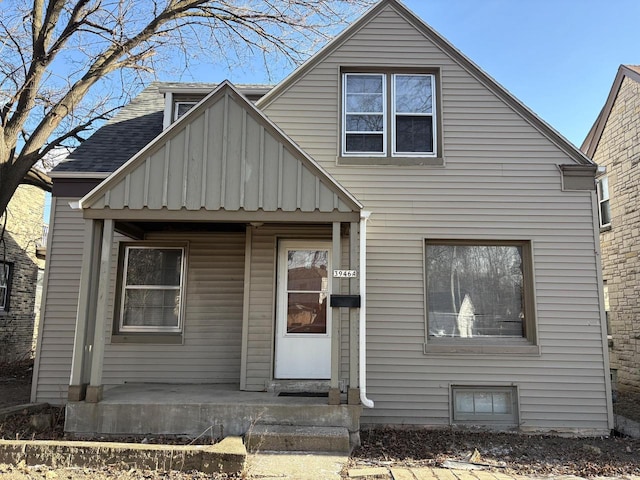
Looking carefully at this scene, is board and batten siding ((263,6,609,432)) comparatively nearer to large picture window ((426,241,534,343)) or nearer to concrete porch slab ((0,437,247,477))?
large picture window ((426,241,534,343))

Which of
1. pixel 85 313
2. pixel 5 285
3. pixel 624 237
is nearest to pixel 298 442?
pixel 85 313

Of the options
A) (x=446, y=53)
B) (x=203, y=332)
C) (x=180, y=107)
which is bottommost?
(x=203, y=332)

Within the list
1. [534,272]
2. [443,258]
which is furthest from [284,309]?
[534,272]

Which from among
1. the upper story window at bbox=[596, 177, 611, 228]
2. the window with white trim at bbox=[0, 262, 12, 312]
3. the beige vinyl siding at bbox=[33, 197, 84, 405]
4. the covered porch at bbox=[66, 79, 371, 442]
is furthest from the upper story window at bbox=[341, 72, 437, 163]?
the window with white trim at bbox=[0, 262, 12, 312]

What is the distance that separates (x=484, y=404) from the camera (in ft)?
23.0

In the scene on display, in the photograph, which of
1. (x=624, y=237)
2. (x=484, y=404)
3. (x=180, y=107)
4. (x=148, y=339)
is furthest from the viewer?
(x=624, y=237)

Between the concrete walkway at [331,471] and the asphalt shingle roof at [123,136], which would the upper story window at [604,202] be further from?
the asphalt shingle roof at [123,136]

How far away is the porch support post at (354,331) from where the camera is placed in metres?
5.85

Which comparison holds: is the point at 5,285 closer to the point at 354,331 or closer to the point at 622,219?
the point at 354,331

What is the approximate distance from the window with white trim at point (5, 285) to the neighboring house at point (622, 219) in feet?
52.7

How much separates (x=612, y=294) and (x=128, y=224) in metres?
10.5

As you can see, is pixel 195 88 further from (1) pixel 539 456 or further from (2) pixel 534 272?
(1) pixel 539 456

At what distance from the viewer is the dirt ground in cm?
471

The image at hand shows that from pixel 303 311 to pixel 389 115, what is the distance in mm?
3386
